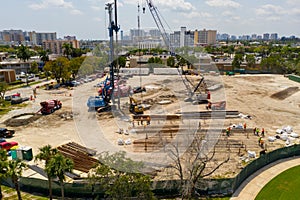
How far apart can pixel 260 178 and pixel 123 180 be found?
1289 cm

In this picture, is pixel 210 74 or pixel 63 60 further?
pixel 210 74

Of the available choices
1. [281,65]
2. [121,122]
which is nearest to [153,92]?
[121,122]

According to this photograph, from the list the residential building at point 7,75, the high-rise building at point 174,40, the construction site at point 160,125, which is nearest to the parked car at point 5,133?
the construction site at point 160,125

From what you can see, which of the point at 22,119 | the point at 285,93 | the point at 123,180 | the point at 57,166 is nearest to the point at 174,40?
the point at 285,93

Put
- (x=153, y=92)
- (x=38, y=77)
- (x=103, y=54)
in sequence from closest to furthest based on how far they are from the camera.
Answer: (x=153, y=92), (x=38, y=77), (x=103, y=54)

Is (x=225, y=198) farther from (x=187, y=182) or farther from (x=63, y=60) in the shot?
(x=63, y=60)

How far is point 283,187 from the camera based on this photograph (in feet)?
66.4

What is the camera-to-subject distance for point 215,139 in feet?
96.9

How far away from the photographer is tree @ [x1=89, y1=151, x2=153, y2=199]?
51.4 feet

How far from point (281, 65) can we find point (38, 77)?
7932cm

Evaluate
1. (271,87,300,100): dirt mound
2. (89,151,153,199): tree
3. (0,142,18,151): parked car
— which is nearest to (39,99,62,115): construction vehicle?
(0,142,18,151): parked car

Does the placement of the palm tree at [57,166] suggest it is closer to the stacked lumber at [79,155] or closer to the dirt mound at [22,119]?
the stacked lumber at [79,155]

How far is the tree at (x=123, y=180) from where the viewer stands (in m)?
15.7

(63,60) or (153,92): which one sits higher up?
(63,60)
